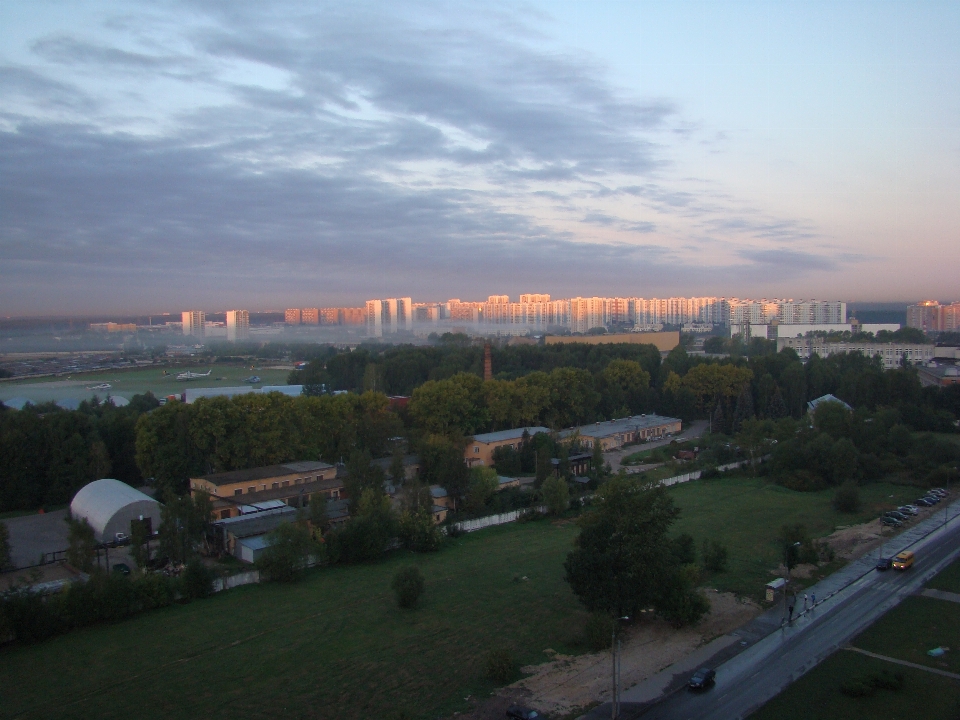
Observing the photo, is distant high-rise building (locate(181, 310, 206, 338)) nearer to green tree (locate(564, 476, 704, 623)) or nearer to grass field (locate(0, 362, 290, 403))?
grass field (locate(0, 362, 290, 403))

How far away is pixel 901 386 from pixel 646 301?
6351 centimetres

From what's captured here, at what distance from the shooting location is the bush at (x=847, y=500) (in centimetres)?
1267

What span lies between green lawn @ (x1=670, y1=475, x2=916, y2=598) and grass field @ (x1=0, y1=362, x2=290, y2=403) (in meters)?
23.1

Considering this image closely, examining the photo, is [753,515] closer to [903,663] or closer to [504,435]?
[903,663]

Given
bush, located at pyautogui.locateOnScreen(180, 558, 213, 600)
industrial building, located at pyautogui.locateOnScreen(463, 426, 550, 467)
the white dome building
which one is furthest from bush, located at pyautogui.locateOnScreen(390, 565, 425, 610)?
industrial building, located at pyautogui.locateOnScreen(463, 426, 550, 467)

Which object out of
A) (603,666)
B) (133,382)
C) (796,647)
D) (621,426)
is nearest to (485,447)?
(621,426)

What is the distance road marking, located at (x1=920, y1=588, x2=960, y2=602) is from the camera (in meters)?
8.22

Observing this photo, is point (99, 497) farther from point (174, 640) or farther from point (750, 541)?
point (750, 541)

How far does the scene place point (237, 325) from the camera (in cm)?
6041

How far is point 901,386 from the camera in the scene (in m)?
23.2

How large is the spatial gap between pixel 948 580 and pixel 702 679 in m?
4.91

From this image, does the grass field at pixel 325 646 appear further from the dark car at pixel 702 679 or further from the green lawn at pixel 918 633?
the green lawn at pixel 918 633

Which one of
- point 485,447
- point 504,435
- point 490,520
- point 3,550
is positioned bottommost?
point 490,520

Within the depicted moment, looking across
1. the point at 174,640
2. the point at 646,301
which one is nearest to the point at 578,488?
the point at 174,640
